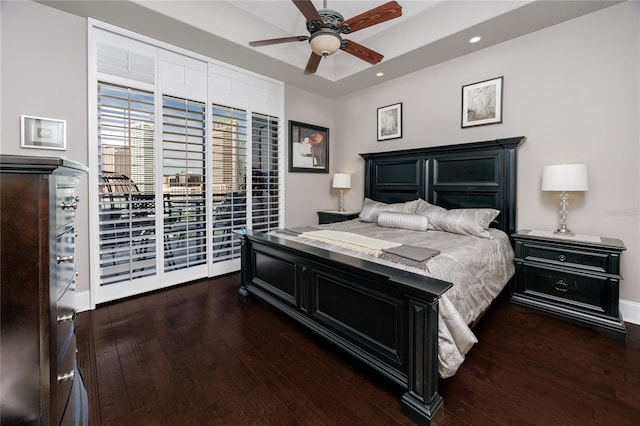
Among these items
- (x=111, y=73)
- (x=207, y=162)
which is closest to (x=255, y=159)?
(x=207, y=162)

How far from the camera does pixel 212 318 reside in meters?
2.56

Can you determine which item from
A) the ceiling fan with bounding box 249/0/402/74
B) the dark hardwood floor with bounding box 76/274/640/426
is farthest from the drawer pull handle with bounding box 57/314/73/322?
the ceiling fan with bounding box 249/0/402/74

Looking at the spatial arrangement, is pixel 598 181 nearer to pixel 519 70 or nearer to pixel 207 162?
pixel 519 70

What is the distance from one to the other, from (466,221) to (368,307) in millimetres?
1701

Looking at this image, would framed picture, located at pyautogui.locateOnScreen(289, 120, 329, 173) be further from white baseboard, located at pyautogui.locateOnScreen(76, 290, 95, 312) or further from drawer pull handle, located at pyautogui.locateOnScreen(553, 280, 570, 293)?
drawer pull handle, located at pyautogui.locateOnScreen(553, 280, 570, 293)

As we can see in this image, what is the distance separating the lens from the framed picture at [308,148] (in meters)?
4.55

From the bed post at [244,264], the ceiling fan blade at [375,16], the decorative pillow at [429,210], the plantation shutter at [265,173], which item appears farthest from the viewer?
the plantation shutter at [265,173]

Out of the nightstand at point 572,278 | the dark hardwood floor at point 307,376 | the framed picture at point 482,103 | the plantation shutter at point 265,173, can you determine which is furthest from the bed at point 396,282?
the plantation shutter at point 265,173

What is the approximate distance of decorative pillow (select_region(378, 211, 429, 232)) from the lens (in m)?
3.03

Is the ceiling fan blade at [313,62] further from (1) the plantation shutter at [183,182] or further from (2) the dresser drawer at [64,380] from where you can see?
(2) the dresser drawer at [64,380]

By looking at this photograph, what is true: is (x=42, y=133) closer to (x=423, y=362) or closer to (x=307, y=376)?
(x=307, y=376)

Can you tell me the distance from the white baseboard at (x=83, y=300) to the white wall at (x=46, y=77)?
5 centimetres

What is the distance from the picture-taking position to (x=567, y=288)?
2484 mm

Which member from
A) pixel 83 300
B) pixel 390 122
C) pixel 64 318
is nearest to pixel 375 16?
pixel 390 122
